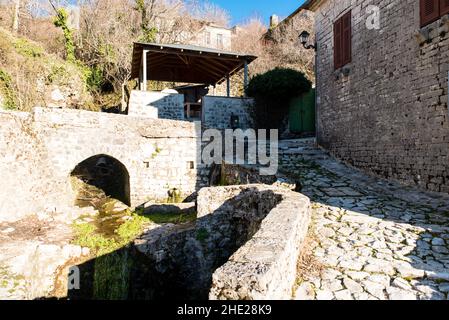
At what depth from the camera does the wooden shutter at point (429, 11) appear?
216 inches

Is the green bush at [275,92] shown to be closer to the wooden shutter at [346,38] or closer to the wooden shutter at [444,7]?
the wooden shutter at [346,38]

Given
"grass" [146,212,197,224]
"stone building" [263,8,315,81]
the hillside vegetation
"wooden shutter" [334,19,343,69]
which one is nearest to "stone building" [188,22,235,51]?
"stone building" [263,8,315,81]

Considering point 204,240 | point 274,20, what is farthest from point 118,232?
point 274,20

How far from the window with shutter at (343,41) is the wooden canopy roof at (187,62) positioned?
4.63 m

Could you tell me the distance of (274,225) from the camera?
11.0 ft

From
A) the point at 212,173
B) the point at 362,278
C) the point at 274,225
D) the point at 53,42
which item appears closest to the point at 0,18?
the point at 53,42

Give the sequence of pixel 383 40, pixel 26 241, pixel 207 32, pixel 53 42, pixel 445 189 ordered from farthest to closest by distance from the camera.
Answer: pixel 207 32
pixel 53 42
pixel 383 40
pixel 26 241
pixel 445 189

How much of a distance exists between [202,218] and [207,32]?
1043 inches

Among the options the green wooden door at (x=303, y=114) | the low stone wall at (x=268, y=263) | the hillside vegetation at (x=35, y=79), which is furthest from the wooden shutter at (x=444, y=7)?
the hillside vegetation at (x=35, y=79)

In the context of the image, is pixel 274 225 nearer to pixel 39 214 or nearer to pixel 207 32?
pixel 39 214

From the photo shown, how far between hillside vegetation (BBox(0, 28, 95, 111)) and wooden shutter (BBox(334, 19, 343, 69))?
439 inches

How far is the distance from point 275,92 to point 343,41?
4.82m

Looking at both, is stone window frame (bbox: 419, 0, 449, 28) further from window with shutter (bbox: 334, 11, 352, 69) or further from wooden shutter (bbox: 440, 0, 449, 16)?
window with shutter (bbox: 334, 11, 352, 69)

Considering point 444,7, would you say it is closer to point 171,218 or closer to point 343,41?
point 343,41
